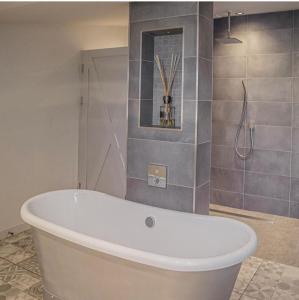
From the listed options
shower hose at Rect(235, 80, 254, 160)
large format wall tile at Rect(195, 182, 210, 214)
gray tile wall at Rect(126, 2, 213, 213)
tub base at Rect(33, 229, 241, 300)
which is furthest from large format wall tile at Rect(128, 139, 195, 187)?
shower hose at Rect(235, 80, 254, 160)

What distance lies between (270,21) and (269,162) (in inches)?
68.4

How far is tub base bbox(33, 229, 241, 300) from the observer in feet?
5.57

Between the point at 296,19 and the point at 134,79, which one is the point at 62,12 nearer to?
the point at 134,79

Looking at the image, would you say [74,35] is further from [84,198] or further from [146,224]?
[146,224]

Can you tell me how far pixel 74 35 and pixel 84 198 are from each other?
2233 mm

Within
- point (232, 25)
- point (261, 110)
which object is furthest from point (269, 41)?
point (261, 110)

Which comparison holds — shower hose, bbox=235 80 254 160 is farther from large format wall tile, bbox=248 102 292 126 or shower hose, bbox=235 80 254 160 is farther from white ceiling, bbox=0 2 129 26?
white ceiling, bbox=0 2 129 26

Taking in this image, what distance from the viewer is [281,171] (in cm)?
410

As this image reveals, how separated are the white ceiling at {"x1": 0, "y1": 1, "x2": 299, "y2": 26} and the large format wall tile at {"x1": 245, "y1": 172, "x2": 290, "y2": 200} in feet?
6.60

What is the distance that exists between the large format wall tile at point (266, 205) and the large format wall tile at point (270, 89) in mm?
1270

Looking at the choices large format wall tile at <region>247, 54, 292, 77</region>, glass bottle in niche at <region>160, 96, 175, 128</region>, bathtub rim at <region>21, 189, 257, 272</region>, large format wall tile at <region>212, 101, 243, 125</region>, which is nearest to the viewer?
bathtub rim at <region>21, 189, 257, 272</region>

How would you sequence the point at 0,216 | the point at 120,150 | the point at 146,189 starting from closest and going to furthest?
1. the point at 146,189
2. the point at 0,216
3. the point at 120,150

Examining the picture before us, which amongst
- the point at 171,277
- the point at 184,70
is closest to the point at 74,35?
the point at 184,70

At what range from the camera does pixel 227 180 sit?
177 inches
